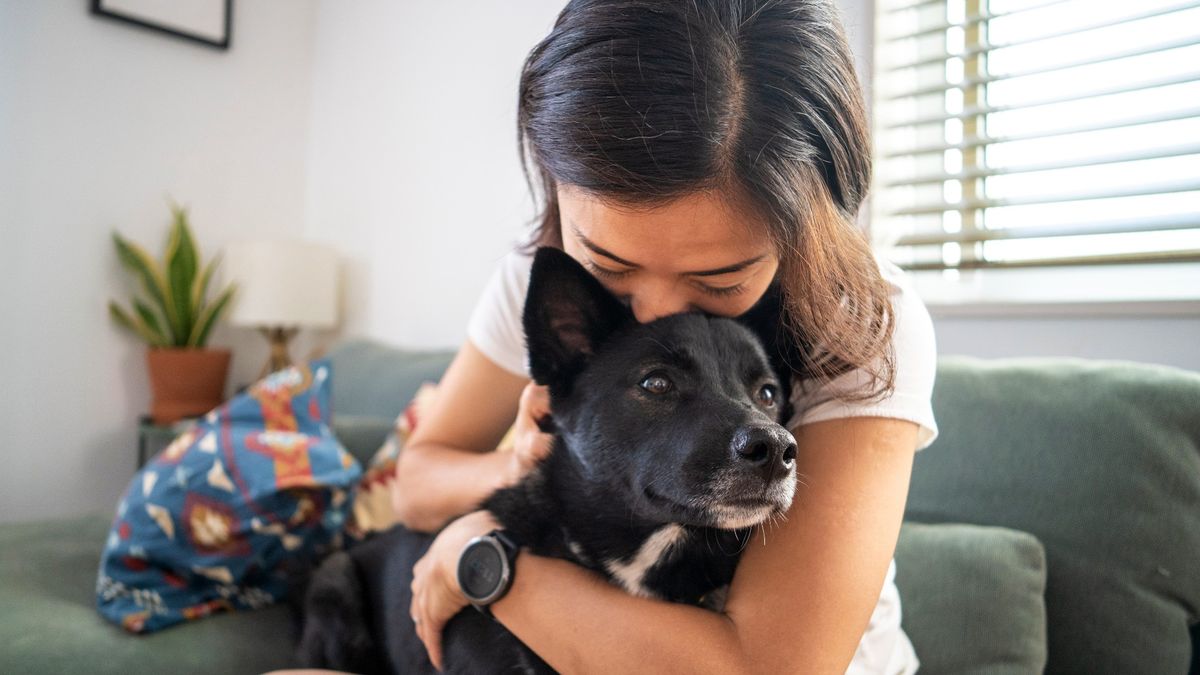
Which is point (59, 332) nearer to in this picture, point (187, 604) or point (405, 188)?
point (405, 188)

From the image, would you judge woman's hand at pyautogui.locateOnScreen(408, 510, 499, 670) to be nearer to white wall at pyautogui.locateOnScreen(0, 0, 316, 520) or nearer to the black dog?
the black dog

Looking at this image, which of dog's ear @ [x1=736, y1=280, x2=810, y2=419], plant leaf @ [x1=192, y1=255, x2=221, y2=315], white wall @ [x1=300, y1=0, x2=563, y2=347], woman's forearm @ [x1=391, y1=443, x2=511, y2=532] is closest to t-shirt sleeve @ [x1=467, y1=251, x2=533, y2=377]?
woman's forearm @ [x1=391, y1=443, x2=511, y2=532]

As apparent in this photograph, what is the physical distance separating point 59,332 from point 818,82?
376 centimetres

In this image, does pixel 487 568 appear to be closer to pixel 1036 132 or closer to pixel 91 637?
pixel 91 637

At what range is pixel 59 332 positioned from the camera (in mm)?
3562

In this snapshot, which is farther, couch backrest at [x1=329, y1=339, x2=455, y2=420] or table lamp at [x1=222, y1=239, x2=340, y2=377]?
table lamp at [x1=222, y1=239, x2=340, y2=377]

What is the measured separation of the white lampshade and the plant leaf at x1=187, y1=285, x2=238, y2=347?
8 cm

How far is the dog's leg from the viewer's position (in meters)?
1.33

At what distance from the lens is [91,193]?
3.62 meters

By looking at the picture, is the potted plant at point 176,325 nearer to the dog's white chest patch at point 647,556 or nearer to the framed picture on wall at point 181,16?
the framed picture on wall at point 181,16

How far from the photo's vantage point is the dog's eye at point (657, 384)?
0.99m

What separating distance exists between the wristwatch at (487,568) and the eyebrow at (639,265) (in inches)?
15.0

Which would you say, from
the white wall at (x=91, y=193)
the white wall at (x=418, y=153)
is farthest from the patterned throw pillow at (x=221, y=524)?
the white wall at (x=91, y=193)


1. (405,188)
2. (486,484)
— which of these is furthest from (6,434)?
(486,484)
